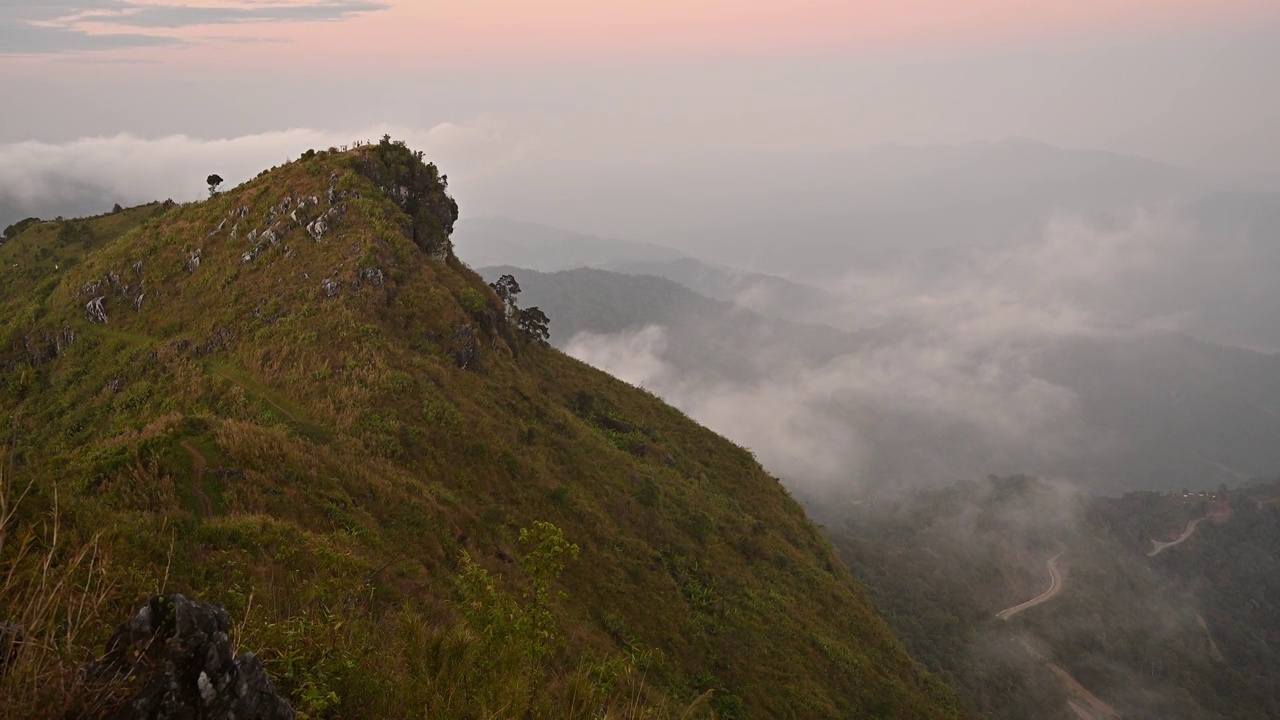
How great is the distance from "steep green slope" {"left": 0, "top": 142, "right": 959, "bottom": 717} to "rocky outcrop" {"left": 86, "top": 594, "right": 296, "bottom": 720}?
1.31 feet

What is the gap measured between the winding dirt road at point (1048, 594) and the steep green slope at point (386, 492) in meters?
100

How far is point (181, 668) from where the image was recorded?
4688mm

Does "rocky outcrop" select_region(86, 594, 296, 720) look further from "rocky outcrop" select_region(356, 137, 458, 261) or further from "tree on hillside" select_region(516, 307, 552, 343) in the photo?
"tree on hillside" select_region(516, 307, 552, 343)

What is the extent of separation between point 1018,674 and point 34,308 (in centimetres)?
11012

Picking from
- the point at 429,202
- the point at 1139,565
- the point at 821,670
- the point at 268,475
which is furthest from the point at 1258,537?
the point at 268,475

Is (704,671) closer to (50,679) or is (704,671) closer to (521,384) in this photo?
(521,384)

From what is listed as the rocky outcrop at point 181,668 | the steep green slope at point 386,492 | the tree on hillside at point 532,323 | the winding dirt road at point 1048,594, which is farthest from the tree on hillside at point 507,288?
the winding dirt road at point 1048,594

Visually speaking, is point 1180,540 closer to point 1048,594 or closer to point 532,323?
point 1048,594

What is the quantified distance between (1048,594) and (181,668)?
167574 mm

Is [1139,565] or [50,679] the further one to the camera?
[1139,565]

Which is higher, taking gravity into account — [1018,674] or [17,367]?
[17,367]

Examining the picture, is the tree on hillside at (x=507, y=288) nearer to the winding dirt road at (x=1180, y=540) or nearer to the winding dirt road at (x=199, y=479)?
the winding dirt road at (x=199, y=479)

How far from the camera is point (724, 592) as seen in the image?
30.2m

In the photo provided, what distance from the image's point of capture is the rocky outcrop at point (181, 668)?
14.6 ft
